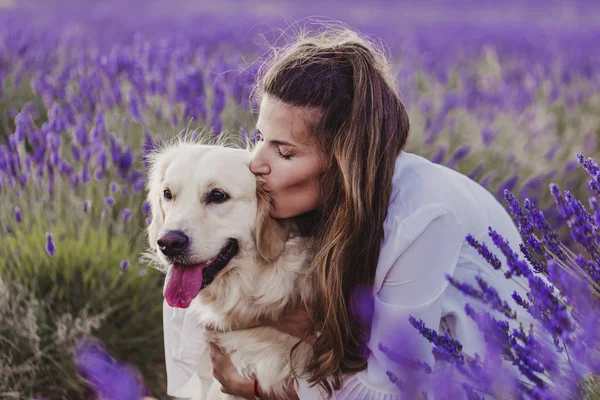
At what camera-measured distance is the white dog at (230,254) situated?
2.52 metres

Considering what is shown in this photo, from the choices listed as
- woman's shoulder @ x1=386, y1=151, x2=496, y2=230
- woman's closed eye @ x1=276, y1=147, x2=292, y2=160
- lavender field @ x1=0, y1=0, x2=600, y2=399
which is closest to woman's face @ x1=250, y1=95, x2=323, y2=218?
woman's closed eye @ x1=276, y1=147, x2=292, y2=160

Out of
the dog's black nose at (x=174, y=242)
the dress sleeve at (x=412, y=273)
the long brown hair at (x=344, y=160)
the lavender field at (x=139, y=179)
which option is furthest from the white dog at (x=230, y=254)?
the lavender field at (x=139, y=179)

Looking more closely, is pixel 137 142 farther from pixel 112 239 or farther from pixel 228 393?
pixel 228 393

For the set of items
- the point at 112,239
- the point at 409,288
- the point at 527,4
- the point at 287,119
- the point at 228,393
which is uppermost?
the point at 287,119

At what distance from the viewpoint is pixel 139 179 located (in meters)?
3.54

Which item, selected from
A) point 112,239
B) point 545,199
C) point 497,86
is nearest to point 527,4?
point 497,86

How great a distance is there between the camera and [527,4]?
2622 centimetres

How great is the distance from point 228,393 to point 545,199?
2943mm

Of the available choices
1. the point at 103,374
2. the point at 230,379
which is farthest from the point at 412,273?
the point at 103,374

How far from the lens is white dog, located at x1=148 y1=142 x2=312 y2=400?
8.27ft

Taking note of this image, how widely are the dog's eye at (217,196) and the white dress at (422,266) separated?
565 millimetres

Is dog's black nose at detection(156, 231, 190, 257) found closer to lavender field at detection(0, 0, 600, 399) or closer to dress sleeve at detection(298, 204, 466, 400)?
lavender field at detection(0, 0, 600, 399)

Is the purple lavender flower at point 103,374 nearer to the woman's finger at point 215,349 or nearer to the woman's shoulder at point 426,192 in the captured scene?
the woman's finger at point 215,349

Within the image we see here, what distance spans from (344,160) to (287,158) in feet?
0.64
